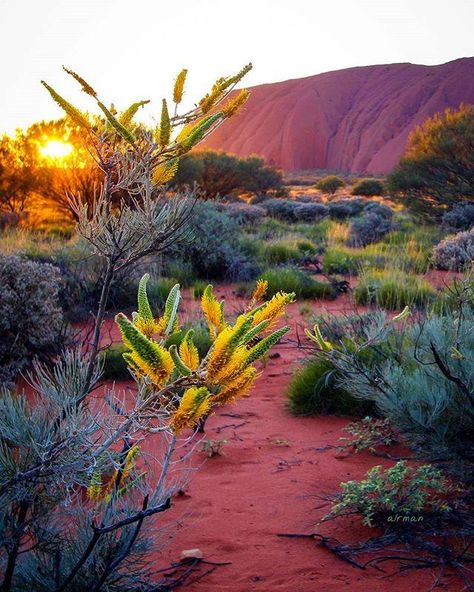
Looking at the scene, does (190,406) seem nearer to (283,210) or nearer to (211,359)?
(211,359)

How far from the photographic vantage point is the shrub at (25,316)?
5.40 metres

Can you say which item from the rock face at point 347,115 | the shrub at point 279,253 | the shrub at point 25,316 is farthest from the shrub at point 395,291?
the rock face at point 347,115

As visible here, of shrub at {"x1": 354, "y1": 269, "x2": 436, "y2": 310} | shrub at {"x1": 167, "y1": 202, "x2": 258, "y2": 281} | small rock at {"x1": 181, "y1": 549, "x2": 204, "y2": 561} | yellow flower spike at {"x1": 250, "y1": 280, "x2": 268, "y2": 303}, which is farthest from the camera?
shrub at {"x1": 167, "y1": 202, "x2": 258, "y2": 281}

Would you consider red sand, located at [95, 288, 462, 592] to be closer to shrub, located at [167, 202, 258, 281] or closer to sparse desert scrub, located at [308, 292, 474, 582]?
sparse desert scrub, located at [308, 292, 474, 582]

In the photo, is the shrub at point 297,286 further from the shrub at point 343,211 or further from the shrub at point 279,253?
the shrub at point 343,211

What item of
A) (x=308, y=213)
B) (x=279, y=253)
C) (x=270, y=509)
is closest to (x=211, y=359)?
(x=270, y=509)

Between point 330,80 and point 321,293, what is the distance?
95.9 meters

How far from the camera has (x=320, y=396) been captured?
15.8ft

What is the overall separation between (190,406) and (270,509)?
216cm

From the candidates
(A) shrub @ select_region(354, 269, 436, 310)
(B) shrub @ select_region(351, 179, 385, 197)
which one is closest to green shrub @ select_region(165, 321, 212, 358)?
(A) shrub @ select_region(354, 269, 436, 310)

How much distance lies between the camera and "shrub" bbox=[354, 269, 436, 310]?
7902 mm

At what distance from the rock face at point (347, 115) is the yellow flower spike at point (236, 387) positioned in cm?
7724

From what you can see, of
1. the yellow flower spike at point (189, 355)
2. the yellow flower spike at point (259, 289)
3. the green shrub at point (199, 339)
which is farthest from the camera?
the green shrub at point (199, 339)

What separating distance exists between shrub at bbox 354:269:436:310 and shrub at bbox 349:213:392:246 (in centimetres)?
605
